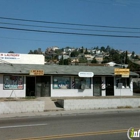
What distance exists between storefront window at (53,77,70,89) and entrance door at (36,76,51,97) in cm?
75

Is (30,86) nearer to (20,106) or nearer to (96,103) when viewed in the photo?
(96,103)

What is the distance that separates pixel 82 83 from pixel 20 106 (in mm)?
13762

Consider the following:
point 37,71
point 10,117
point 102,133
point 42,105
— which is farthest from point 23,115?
point 37,71

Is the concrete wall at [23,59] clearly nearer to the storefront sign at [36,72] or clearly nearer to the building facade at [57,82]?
the building facade at [57,82]

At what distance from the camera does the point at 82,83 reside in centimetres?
3005

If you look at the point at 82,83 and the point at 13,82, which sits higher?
the point at 13,82

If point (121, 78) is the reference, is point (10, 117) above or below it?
below

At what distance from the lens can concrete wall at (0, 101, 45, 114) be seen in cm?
1667

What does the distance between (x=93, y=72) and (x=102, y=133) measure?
70.2ft

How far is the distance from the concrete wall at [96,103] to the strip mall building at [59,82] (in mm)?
8654

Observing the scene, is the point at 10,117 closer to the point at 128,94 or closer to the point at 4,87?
the point at 4,87

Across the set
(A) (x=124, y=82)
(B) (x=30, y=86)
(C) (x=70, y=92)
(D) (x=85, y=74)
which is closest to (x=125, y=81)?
(A) (x=124, y=82)

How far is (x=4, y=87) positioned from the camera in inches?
1054

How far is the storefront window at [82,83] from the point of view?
29839mm
